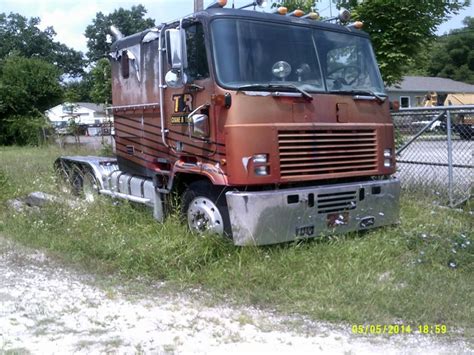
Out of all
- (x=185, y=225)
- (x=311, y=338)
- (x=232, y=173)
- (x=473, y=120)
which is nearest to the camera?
(x=311, y=338)

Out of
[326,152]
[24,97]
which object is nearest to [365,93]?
[326,152]

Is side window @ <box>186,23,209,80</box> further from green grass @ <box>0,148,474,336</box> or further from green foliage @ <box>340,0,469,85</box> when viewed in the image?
green foliage @ <box>340,0,469,85</box>

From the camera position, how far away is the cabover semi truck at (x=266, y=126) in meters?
5.80

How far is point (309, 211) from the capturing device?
6.09m

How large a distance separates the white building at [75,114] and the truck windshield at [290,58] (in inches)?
211

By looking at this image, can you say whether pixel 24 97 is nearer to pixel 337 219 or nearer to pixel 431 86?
pixel 431 86

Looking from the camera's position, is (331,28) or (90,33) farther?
(90,33)

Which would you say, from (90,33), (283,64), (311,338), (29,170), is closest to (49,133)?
(29,170)

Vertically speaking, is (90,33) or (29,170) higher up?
(90,33)

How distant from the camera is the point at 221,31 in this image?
19.4ft

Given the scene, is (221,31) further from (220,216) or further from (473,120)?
(473,120)

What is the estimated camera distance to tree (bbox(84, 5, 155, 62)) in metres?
66.8

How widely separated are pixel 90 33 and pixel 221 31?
75.9 m

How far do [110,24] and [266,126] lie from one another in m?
65.0
